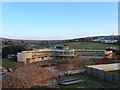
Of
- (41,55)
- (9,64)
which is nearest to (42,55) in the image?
(41,55)

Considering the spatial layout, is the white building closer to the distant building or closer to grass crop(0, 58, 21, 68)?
the distant building

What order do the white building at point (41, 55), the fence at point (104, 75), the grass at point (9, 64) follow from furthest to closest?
the white building at point (41, 55), the grass at point (9, 64), the fence at point (104, 75)

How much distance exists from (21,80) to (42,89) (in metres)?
2.81

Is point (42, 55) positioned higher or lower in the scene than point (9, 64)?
higher

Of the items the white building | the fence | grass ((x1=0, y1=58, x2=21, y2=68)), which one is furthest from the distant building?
the fence

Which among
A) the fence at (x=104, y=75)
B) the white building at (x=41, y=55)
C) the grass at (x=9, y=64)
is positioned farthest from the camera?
the white building at (x=41, y=55)

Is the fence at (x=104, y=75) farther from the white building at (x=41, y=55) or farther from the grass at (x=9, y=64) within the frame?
the white building at (x=41, y=55)

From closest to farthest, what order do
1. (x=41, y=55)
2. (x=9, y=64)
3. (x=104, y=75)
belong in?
(x=104, y=75)
(x=9, y=64)
(x=41, y=55)

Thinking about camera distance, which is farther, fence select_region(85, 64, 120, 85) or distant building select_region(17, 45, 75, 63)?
distant building select_region(17, 45, 75, 63)

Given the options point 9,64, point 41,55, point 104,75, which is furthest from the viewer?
point 41,55

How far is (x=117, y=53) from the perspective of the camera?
88.9 ft

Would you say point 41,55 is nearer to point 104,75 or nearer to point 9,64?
point 9,64

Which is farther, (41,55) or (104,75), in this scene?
(41,55)

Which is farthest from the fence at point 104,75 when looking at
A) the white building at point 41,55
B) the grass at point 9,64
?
the white building at point 41,55
